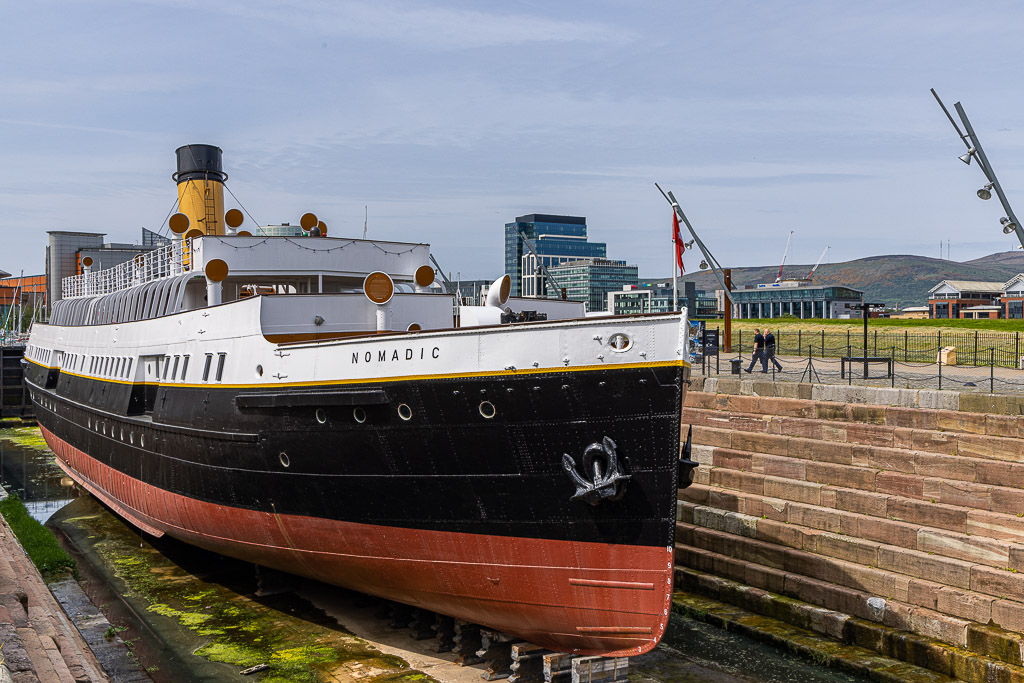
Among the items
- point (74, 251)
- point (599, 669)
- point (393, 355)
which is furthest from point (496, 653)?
point (74, 251)

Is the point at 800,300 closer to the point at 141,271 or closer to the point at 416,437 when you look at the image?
the point at 141,271

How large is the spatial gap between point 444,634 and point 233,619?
4403 mm

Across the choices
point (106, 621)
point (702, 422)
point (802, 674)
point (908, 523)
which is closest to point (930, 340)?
point (702, 422)

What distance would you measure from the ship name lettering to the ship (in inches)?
1.5

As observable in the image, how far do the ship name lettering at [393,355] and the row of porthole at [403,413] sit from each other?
683 millimetres

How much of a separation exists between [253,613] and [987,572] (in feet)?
40.9

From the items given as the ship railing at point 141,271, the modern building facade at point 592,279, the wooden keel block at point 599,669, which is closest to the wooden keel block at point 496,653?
the wooden keel block at point 599,669

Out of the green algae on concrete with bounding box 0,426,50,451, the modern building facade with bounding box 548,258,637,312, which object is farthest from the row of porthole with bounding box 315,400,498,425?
the modern building facade with bounding box 548,258,637,312

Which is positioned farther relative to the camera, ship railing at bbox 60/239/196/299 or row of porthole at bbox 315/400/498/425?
ship railing at bbox 60/239/196/299

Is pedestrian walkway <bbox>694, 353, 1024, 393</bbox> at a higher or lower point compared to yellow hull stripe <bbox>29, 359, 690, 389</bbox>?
lower

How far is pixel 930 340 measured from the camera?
112 ft

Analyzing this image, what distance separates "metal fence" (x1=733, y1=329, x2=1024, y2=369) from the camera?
26625 mm

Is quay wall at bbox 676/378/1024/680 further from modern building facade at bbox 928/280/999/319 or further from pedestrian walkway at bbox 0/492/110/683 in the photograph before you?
modern building facade at bbox 928/280/999/319

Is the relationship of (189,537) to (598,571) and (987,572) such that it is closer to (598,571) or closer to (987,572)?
(598,571)
